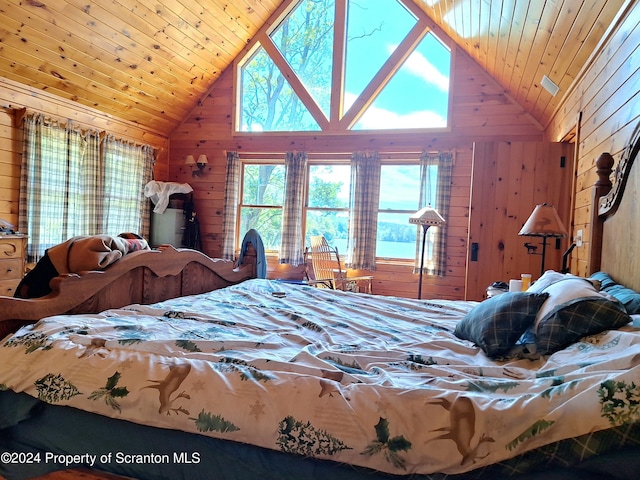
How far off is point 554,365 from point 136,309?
160 centimetres

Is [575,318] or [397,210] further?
[397,210]

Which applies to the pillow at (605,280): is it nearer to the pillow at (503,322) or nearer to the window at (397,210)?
the pillow at (503,322)

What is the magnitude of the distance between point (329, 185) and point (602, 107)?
3.16m

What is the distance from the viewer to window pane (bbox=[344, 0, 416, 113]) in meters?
4.77

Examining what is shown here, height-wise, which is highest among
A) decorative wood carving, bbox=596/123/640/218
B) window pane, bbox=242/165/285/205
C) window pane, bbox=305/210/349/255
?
window pane, bbox=242/165/285/205

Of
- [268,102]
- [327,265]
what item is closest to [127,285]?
[327,265]

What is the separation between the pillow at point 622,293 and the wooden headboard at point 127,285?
6.45 ft

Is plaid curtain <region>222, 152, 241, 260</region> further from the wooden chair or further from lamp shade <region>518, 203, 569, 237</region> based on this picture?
lamp shade <region>518, 203, 569, 237</region>

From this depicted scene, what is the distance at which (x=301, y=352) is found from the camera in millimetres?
1229

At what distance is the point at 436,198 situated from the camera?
4586mm

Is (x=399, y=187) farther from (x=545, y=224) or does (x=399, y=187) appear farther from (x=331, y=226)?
(x=545, y=224)

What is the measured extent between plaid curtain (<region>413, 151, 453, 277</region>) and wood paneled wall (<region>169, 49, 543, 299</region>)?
0.10m

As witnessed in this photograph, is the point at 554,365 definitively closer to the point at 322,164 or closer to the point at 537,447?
the point at 537,447

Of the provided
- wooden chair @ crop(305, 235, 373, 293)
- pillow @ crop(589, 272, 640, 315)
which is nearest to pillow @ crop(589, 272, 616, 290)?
pillow @ crop(589, 272, 640, 315)
